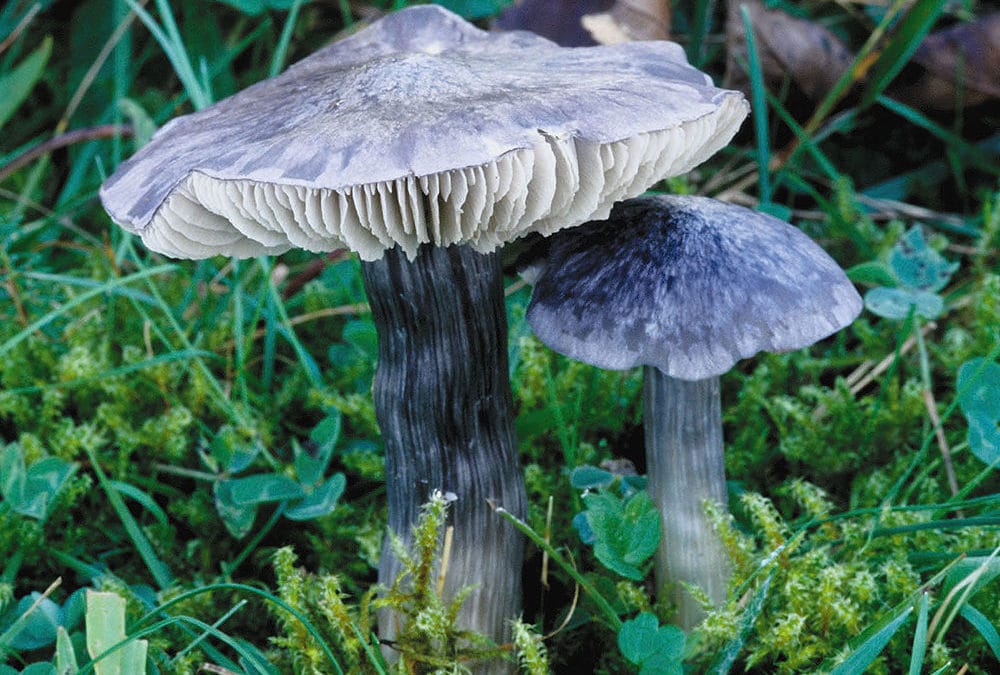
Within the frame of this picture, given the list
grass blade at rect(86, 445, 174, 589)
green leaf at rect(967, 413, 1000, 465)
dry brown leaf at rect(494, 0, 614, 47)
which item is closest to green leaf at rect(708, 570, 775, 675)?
green leaf at rect(967, 413, 1000, 465)

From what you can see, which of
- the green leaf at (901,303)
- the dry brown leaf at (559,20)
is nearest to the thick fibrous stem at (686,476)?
the green leaf at (901,303)

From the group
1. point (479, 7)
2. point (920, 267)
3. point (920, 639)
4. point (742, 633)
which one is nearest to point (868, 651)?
point (920, 639)

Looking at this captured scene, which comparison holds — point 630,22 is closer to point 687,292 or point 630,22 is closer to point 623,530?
point 687,292

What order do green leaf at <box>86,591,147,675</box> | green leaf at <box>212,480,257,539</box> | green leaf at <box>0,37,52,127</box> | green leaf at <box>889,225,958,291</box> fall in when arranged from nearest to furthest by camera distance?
1. green leaf at <box>86,591,147,675</box>
2. green leaf at <box>212,480,257,539</box>
3. green leaf at <box>889,225,958,291</box>
4. green leaf at <box>0,37,52,127</box>

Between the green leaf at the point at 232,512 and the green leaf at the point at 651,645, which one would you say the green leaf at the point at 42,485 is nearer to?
the green leaf at the point at 232,512

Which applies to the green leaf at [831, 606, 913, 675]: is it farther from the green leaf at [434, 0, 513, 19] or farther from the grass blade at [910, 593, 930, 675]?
the green leaf at [434, 0, 513, 19]

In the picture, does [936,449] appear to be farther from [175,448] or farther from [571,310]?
[175,448]
